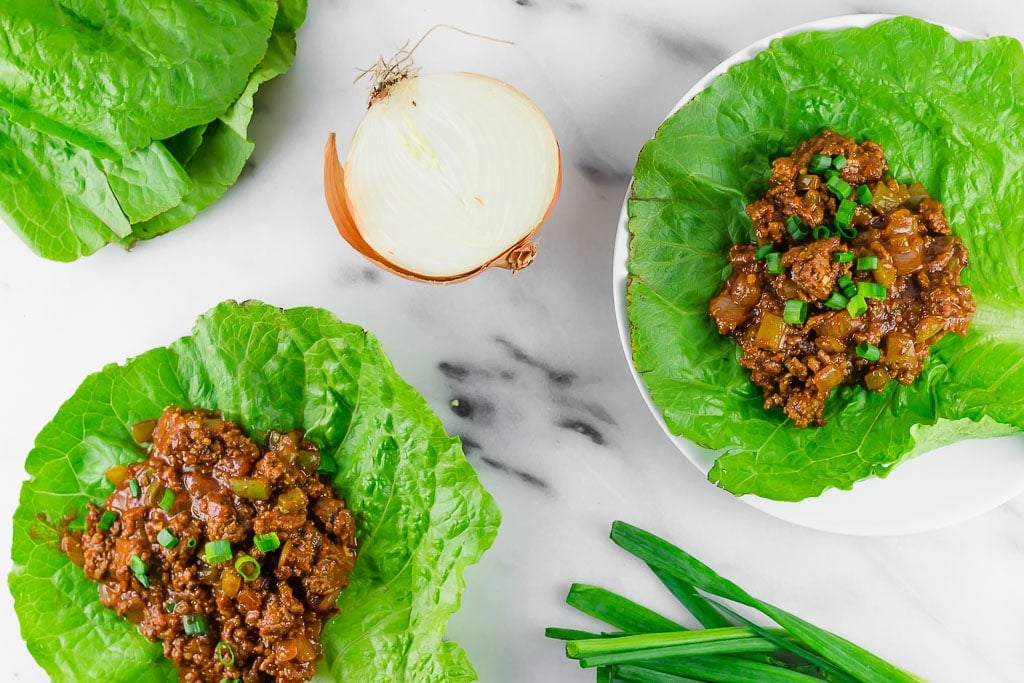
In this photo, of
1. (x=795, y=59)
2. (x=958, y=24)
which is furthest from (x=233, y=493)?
(x=958, y=24)

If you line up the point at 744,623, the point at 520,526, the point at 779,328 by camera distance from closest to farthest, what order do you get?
the point at 779,328 < the point at 744,623 < the point at 520,526

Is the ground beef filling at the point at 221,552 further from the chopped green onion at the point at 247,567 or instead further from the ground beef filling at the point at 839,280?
the ground beef filling at the point at 839,280

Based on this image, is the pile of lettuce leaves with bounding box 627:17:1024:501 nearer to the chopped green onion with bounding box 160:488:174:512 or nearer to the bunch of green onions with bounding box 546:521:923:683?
the bunch of green onions with bounding box 546:521:923:683

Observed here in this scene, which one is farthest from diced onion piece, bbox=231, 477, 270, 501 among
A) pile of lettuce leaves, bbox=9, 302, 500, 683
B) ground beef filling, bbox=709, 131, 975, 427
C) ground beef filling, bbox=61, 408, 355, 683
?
ground beef filling, bbox=709, 131, 975, 427

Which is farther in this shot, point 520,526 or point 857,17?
point 520,526

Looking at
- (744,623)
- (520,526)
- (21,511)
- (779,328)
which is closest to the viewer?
(779,328)

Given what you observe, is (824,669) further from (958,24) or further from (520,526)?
(958,24)

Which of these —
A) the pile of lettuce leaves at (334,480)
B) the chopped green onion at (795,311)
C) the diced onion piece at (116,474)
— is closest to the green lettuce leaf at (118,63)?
the pile of lettuce leaves at (334,480)
